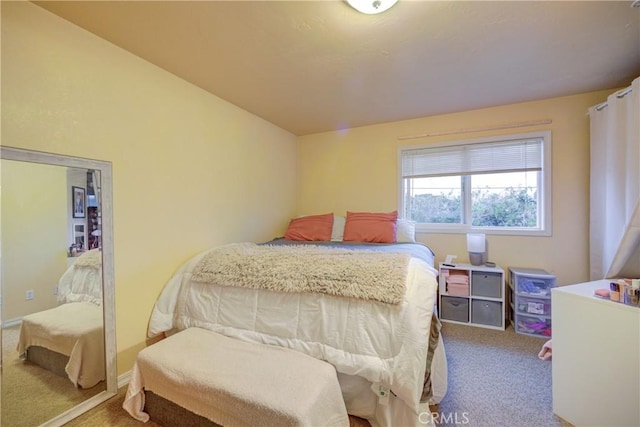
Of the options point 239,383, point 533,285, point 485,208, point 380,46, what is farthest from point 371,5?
point 533,285

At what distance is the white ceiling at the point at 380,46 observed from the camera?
1.43 meters

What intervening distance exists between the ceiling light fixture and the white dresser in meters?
1.81

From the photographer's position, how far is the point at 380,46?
1.74 meters

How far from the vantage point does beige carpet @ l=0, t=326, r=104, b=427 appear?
1.29 meters

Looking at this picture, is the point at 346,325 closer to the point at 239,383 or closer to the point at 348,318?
the point at 348,318

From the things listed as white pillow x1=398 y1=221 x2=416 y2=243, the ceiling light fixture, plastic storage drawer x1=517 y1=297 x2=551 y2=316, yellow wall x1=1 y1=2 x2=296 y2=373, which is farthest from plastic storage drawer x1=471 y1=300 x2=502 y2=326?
the ceiling light fixture

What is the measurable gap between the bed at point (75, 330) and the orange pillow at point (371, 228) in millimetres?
2178

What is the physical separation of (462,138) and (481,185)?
571 millimetres

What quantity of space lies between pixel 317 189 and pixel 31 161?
109 inches

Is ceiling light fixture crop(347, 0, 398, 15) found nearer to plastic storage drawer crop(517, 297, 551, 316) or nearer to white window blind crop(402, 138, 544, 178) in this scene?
white window blind crop(402, 138, 544, 178)

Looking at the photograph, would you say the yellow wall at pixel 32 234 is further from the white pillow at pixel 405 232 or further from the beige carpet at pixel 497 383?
the white pillow at pixel 405 232

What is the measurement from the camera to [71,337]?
154 centimetres

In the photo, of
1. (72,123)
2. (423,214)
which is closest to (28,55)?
(72,123)

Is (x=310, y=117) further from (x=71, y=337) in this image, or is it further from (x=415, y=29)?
(x=71, y=337)
